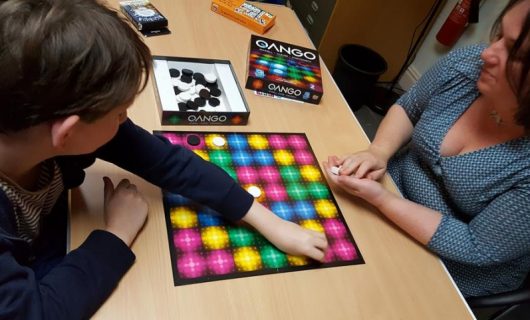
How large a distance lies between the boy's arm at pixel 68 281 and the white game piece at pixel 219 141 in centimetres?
36

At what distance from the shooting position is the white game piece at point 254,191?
2.92 feet

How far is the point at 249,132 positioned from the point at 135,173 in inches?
12.5

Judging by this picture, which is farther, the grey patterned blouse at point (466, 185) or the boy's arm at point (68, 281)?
the grey patterned blouse at point (466, 185)

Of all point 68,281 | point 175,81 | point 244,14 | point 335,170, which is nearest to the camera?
point 68,281

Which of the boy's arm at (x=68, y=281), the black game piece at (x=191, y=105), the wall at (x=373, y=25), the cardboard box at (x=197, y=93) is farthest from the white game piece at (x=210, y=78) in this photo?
the wall at (x=373, y=25)

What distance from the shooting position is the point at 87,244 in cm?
67

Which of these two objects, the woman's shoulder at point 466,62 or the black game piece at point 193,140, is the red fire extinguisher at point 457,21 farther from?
the black game piece at point 193,140

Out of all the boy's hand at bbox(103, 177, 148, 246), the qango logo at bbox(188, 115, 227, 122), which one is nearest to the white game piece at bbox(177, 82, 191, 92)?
the qango logo at bbox(188, 115, 227, 122)

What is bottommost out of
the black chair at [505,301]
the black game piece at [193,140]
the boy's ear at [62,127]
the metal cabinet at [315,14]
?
the metal cabinet at [315,14]

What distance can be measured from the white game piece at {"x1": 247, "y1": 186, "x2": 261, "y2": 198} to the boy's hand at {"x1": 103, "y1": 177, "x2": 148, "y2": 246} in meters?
0.23

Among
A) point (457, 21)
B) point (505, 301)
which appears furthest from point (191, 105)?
point (457, 21)

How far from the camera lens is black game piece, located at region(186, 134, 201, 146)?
3.13 ft

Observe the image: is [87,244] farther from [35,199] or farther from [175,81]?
[175,81]

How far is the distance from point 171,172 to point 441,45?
2.32 meters
